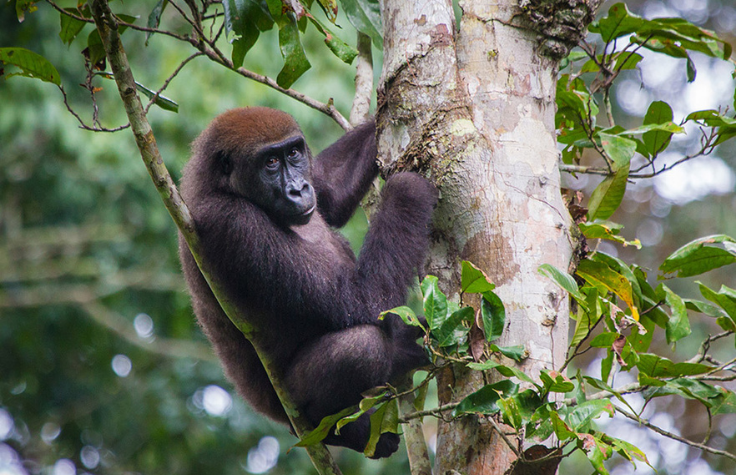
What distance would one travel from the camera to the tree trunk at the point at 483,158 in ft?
9.84

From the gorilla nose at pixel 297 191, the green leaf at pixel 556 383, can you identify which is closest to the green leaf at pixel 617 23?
the gorilla nose at pixel 297 191

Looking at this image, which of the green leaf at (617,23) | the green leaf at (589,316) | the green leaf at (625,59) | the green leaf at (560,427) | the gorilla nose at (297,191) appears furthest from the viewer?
the gorilla nose at (297,191)

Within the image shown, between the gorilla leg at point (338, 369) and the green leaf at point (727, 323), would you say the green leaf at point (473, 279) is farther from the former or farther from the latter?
the green leaf at point (727, 323)

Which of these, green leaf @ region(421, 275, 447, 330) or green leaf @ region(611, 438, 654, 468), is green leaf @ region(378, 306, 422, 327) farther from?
green leaf @ region(611, 438, 654, 468)

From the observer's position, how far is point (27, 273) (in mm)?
12102

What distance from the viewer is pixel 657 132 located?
379cm

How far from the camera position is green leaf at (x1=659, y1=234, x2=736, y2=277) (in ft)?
10.7

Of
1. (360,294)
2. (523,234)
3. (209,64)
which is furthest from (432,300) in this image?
(209,64)

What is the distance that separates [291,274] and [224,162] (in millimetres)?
896

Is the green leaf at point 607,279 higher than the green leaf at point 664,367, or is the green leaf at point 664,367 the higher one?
the green leaf at point 607,279

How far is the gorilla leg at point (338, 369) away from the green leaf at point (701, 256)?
1626 millimetres

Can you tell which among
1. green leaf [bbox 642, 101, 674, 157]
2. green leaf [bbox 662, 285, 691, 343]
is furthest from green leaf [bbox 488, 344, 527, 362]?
green leaf [bbox 642, 101, 674, 157]

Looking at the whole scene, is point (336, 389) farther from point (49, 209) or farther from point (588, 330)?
point (49, 209)

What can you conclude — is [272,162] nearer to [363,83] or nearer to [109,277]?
[363,83]
